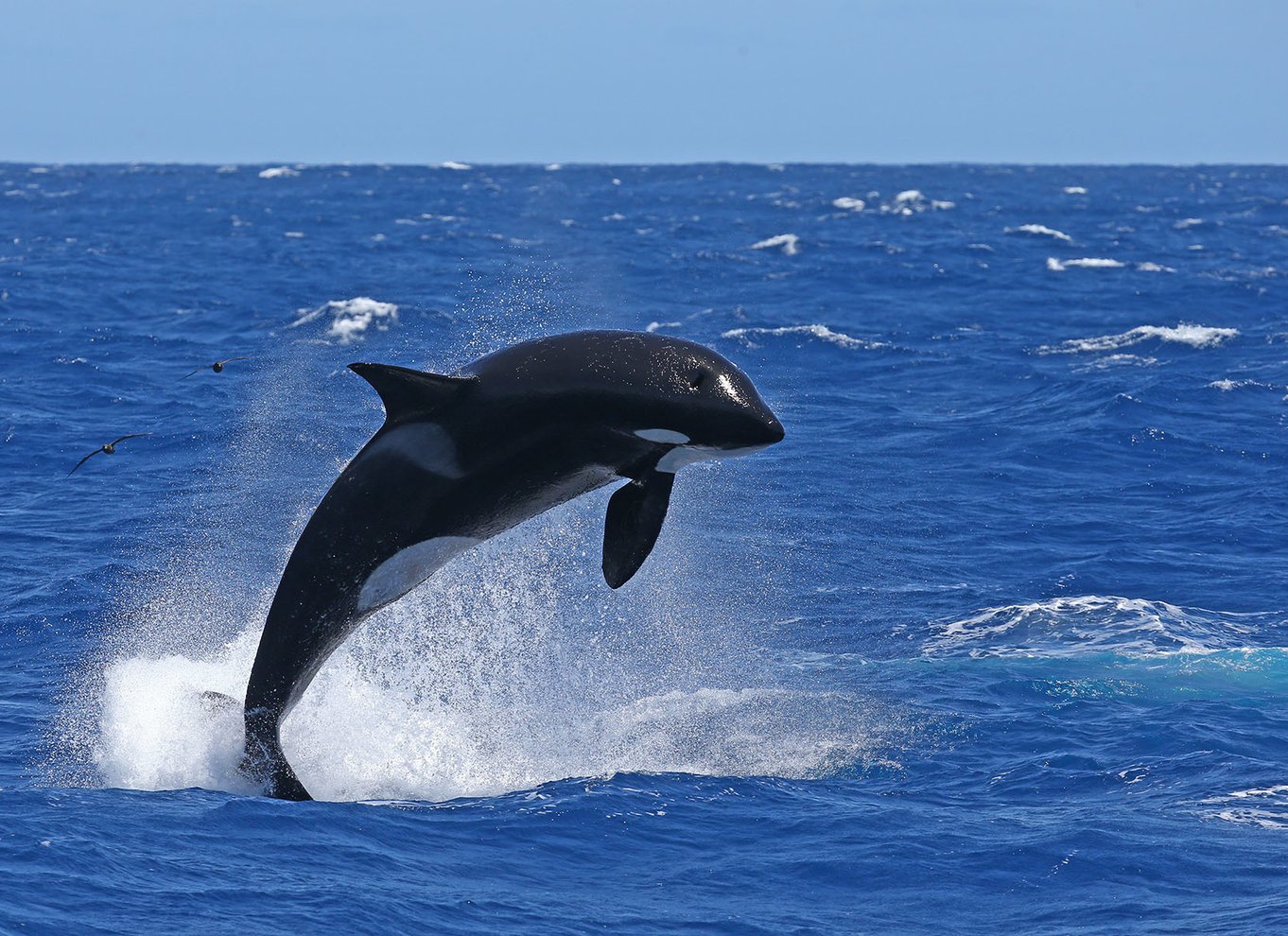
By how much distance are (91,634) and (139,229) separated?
56997 millimetres

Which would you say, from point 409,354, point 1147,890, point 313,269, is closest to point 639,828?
point 1147,890

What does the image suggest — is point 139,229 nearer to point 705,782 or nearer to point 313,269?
point 313,269

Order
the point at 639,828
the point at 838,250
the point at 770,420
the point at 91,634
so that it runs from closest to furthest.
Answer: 1. the point at 770,420
2. the point at 639,828
3. the point at 91,634
4. the point at 838,250

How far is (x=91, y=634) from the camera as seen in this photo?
17.4 meters

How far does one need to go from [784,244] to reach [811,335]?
87.5 feet

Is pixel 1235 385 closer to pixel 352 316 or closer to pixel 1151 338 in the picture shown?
pixel 1151 338

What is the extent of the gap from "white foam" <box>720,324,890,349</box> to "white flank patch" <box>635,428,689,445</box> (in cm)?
2712

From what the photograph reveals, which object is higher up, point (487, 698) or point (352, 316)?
point (352, 316)

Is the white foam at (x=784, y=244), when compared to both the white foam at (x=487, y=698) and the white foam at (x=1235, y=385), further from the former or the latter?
the white foam at (x=487, y=698)

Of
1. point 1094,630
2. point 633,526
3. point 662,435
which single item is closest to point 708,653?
point 1094,630

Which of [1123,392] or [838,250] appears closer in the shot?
[1123,392]

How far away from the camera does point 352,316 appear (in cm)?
3938

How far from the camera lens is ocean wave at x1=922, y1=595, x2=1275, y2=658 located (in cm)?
1777

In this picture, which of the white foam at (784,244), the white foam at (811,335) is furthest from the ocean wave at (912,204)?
the white foam at (811,335)
